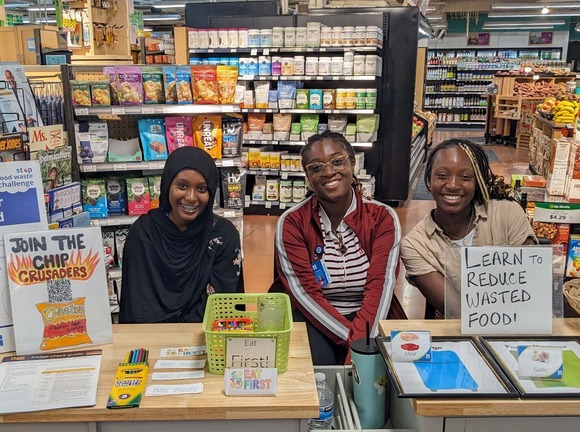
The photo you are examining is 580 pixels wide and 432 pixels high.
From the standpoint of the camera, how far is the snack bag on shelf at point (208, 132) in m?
4.28

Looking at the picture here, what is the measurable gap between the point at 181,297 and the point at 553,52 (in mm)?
21448

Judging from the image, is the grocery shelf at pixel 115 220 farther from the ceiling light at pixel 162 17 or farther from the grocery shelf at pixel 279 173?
the ceiling light at pixel 162 17

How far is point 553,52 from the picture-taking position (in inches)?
806

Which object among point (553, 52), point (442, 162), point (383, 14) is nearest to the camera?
point (442, 162)

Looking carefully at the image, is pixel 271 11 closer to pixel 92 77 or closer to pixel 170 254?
pixel 92 77

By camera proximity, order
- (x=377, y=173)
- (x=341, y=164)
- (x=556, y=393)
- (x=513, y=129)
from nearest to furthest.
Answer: (x=556, y=393) → (x=341, y=164) → (x=377, y=173) → (x=513, y=129)

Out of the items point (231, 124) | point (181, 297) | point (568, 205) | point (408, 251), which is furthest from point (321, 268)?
point (231, 124)

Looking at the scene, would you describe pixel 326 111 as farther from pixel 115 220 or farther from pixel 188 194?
pixel 188 194

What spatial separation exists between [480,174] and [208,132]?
7.82ft

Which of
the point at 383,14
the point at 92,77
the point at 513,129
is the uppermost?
the point at 383,14

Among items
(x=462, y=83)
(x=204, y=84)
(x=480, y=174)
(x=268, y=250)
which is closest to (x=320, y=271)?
(x=480, y=174)

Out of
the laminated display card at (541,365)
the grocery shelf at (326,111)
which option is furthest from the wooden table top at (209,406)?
the grocery shelf at (326,111)

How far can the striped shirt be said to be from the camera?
265 cm

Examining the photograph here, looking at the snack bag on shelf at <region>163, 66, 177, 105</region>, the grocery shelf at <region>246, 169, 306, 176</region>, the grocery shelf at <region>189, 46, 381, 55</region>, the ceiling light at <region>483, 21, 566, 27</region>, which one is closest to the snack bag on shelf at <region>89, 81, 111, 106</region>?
the snack bag on shelf at <region>163, 66, 177, 105</region>
